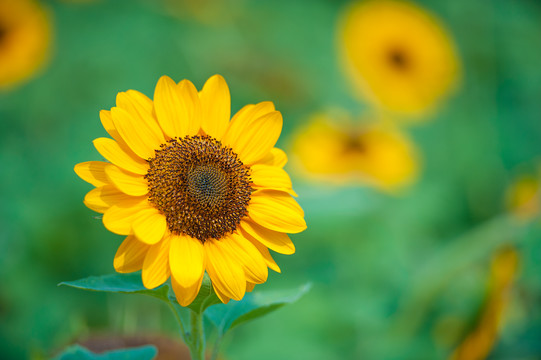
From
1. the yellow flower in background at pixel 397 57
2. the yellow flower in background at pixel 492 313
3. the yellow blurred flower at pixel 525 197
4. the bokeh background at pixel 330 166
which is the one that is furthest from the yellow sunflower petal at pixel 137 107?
the yellow flower in background at pixel 397 57

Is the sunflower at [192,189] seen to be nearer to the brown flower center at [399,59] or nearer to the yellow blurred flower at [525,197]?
the yellow blurred flower at [525,197]

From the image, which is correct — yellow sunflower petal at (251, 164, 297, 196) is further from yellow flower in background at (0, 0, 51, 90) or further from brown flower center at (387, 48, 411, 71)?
brown flower center at (387, 48, 411, 71)

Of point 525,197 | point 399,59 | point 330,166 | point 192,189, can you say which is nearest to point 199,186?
point 192,189

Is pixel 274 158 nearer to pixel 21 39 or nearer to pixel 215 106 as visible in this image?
pixel 215 106

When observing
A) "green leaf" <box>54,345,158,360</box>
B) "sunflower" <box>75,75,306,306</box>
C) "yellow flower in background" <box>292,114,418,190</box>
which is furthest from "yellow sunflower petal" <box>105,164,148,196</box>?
"yellow flower in background" <box>292,114,418,190</box>

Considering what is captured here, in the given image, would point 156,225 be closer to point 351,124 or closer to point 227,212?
point 227,212

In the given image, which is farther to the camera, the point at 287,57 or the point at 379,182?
the point at 287,57

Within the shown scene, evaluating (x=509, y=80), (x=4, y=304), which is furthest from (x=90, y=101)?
(x=509, y=80)
